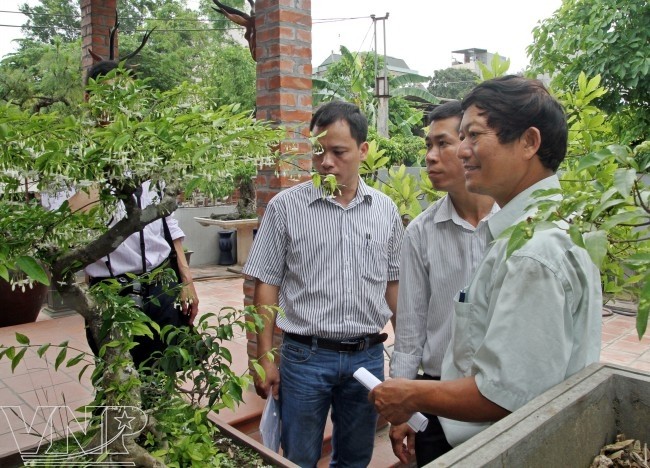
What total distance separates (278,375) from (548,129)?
1.37m

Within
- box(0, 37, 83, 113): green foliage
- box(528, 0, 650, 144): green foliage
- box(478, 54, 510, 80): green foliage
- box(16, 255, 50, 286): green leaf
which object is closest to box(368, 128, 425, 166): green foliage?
box(528, 0, 650, 144): green foliage

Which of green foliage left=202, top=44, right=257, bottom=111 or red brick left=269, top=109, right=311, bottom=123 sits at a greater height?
green foliage left=202, top=44, right=257, bottom=111

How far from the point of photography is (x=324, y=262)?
2.13m

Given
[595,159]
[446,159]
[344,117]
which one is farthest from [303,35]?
[595,159]

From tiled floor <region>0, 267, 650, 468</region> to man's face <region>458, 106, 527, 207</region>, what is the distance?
4.89 ft

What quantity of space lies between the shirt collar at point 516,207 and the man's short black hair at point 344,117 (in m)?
0.91

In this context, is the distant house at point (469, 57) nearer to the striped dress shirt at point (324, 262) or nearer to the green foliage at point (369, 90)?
the green foliage at point (369, 90)

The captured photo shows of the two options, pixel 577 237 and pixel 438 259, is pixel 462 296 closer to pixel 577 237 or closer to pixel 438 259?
pixel 438 259

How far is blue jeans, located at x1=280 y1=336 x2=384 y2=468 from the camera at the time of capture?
6.80ft

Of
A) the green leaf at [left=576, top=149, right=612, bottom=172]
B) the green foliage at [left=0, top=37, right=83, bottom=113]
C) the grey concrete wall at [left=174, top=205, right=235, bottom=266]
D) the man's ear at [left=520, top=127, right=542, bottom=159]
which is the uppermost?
the green foliage at [left=0, top=37, right=83, bottom=113]

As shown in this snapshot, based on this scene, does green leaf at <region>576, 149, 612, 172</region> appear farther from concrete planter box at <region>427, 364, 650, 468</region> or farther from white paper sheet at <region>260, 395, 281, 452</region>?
white paper sheet at <region>260, 395, 281, 452</region>

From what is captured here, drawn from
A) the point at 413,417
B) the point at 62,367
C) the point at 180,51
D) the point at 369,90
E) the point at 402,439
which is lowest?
the point at 62,367

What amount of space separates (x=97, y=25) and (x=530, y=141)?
4.28 meters

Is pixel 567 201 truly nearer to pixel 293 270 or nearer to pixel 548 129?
pixel 548 129
